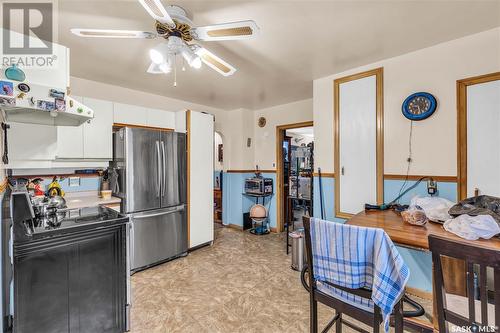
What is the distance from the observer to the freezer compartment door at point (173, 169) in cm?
318

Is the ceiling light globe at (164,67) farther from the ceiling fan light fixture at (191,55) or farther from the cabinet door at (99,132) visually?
the cabinet door at (99,132)

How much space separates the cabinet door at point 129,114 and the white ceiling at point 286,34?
38 centimetres

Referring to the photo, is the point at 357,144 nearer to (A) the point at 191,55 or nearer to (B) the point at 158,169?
(A) the point at 191,55

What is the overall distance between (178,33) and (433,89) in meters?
2.44

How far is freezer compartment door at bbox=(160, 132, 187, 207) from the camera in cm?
318

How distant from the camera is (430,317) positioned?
1.97m

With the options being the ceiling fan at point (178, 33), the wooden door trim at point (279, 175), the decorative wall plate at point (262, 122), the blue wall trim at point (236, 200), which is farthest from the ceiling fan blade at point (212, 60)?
the blue wall trim at point (236, 200)

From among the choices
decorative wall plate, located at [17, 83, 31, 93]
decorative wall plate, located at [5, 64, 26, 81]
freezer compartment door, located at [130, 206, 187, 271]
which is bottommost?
freezer compartment door, located at [130, 206, 187, 271]

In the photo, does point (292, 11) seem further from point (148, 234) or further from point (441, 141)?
point (148, 234)

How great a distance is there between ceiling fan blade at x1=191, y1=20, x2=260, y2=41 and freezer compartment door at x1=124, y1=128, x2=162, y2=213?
1.74 meters

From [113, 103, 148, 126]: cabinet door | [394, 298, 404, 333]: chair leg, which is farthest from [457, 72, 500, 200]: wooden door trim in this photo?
[113, 103, 148, 126]: cabinet door

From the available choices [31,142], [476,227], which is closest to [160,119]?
[31,142]

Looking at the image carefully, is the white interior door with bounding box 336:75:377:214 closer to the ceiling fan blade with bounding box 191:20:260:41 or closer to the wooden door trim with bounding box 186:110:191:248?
the ceiling fan blade with bounding box 191:20:260:41

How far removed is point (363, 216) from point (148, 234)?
2528 millimetres
